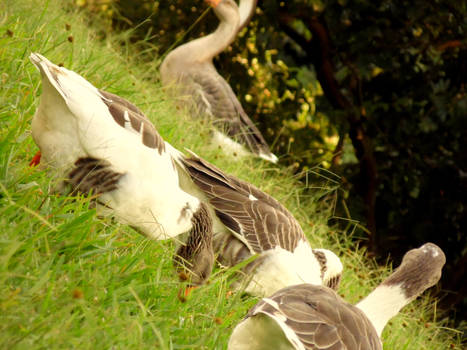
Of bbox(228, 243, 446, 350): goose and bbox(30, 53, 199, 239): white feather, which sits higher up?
bbox(30, 53, 199, 239): white feather

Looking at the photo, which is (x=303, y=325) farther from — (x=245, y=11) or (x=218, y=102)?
(x=245, y=11)

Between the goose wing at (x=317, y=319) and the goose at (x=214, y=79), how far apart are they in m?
3.51

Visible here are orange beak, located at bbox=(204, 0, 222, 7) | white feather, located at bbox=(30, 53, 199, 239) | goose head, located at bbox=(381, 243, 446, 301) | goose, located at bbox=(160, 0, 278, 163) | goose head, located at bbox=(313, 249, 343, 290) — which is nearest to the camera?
white feather, located at bbox=(30, 53, 199, 239)

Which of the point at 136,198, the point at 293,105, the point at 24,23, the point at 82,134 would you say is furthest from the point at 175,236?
the point at 293,105

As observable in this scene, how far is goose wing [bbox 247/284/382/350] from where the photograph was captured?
7.93 feet

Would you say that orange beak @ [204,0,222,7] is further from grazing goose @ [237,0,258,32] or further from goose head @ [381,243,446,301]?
goose head @ [381,243,446,301]

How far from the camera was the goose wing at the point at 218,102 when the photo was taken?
6.74 m

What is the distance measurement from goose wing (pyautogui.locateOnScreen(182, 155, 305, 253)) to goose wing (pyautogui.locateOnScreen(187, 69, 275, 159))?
9.05 feet

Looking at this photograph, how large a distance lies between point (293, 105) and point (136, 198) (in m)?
5.21

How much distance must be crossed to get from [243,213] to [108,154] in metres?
1.21

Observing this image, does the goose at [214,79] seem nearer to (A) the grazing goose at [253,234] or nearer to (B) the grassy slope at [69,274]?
(A) the grazing goose at [253,234]

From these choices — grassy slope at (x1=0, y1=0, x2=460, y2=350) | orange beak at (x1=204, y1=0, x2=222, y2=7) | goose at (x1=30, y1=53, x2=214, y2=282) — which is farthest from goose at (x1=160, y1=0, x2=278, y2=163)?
goose at (x1=30, y1=53, x2=214, y2=282)

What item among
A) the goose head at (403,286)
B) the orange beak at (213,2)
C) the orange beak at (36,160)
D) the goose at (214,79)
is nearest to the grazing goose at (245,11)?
the goose at (214,79)

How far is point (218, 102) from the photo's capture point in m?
6.91
